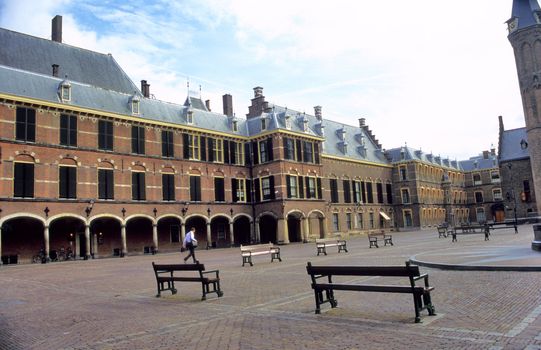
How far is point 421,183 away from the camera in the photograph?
6253 centimetres

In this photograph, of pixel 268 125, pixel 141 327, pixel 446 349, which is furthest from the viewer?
pixel 268 125

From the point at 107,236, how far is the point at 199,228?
8.92 metres

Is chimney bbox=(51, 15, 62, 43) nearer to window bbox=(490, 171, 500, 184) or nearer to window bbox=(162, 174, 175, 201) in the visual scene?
window bbox=(162, 174, 175, 201)

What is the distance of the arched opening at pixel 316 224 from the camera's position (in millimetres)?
43844

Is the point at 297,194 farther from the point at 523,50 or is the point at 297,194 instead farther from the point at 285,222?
the point at 523,50

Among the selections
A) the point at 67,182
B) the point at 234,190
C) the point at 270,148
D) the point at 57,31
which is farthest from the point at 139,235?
the point at 57,31

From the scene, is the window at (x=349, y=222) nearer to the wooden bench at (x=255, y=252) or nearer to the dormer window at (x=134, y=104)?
the dormer window at (x=134, y=104)

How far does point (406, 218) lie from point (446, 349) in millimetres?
58496

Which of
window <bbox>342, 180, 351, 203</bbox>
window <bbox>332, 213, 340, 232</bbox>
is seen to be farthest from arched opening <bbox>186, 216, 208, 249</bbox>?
window <bbox>342, 180, 351, 203</bbox>

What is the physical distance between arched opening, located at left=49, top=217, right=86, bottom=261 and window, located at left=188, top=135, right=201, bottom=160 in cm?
1103

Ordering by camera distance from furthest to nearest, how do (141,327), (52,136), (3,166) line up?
(52,136)
(3,166)
(141,327)

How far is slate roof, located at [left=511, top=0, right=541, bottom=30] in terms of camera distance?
3048 cm

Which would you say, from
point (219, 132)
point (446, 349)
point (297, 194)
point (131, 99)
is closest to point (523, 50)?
point (297, 194)

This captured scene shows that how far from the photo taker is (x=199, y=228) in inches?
1598
